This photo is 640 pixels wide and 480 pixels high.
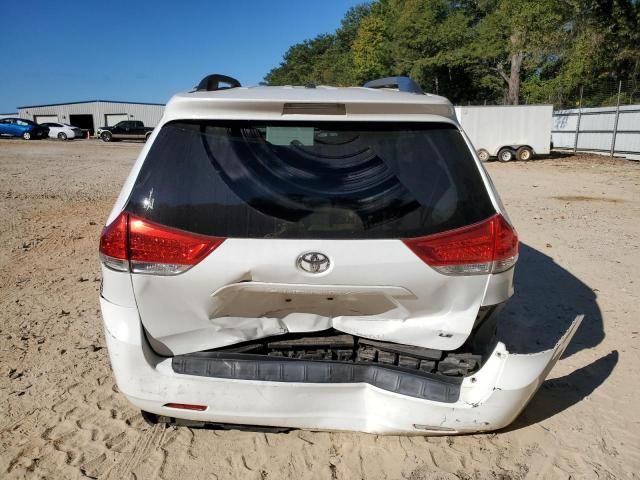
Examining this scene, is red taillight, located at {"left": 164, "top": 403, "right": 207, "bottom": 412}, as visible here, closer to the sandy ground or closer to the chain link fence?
the sandy ground

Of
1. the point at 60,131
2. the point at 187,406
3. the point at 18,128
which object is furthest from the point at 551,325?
the point at 60,131

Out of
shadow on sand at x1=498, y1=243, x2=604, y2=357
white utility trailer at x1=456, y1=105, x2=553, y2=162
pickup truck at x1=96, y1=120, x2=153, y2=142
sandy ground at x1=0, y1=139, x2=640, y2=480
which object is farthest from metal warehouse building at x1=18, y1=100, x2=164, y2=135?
shadow on sand at x1=498, y1=243, x2=604, y2=357

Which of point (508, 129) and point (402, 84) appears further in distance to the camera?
point (508, 129)

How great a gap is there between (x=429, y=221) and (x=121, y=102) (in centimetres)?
5950

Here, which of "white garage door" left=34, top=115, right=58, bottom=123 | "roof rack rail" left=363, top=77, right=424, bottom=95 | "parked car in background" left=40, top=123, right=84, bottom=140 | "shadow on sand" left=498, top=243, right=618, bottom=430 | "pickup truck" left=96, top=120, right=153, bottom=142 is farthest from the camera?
"white garage door" left=34, top=115, right=58, bottom=123

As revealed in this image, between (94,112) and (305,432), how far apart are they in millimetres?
60760

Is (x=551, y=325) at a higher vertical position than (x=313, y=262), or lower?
lower

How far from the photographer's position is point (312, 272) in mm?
2078

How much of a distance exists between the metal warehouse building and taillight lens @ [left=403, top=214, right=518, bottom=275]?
55.8 meters

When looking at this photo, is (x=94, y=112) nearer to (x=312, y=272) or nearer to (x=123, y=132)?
(x=123, y=132)

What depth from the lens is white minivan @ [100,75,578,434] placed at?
6.85ft

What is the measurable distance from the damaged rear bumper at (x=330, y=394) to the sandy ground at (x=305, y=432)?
14.7 inches

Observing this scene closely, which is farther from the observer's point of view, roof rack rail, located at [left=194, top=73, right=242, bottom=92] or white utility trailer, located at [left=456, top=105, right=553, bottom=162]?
white utility trailer, located at [left=456, top=105, right=553, bottom=162]

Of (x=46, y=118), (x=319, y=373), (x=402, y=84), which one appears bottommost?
(x=319, y=373)
